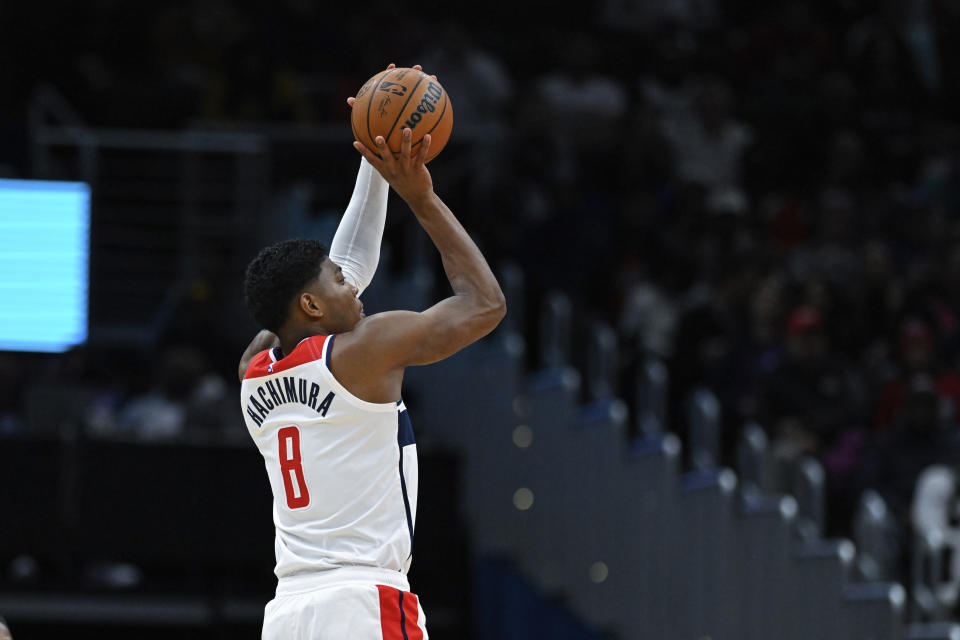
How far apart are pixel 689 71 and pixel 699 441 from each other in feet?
19.3

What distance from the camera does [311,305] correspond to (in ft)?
15.2

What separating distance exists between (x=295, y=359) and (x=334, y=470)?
0.34 m

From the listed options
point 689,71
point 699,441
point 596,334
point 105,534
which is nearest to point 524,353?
point 596,334

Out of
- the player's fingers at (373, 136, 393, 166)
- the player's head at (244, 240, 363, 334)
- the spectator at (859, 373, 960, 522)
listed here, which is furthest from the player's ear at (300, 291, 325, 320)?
the spectator at (859, 373, 960, 522)

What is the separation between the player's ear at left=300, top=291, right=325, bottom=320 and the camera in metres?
4.61

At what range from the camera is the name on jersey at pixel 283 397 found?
178 inches

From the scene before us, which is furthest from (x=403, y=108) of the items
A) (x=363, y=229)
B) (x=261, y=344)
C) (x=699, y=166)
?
(x=699, y=166)

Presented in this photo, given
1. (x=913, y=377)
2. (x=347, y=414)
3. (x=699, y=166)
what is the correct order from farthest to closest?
(x=699, y=166) < (x=913, y=377) < (x=347, y=414)

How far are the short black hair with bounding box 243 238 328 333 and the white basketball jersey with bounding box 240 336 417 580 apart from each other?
0.48ft

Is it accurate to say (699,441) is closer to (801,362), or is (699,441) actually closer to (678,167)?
(801,362)

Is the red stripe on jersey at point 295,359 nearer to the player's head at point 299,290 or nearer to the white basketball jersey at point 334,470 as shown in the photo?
the white basketball jersey at point 334,470

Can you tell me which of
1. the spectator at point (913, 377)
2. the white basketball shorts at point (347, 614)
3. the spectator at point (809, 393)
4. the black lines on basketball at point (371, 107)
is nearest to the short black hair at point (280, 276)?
the black lines on basketball at point (371, 107)

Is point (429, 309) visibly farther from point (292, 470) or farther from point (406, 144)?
point (292, 470)

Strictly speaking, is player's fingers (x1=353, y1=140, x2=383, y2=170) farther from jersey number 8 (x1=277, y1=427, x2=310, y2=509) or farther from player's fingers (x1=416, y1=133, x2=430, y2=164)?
jersey number 8 (x1=277, y1=427, x2=310, y2=509)
